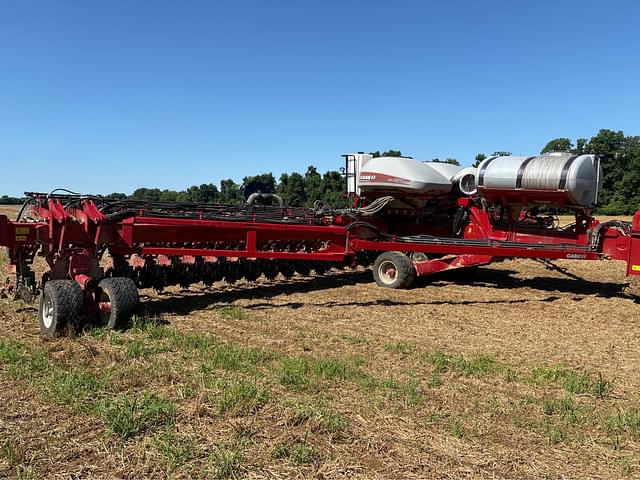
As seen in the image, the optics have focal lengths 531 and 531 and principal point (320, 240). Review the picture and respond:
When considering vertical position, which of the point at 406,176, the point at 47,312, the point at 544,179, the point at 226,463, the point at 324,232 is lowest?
the point at 226,463

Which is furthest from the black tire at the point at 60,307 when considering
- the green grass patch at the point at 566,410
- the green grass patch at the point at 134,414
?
the green grass patch at the point at 566,410

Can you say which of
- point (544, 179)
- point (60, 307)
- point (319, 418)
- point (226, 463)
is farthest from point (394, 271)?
point (226, 463)

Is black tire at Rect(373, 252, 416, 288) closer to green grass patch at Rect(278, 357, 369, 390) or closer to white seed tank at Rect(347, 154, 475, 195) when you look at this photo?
white seed tank at Rect(347, 154, 475, 195)

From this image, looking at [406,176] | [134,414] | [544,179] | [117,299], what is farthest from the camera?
[406,176]

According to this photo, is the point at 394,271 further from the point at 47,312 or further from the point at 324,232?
the point at 47,312

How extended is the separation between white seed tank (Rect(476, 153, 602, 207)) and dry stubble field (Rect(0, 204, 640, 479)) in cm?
181

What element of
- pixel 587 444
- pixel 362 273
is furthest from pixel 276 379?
pixel 362 273

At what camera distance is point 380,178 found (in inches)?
377

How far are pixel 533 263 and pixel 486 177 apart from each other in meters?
5.42

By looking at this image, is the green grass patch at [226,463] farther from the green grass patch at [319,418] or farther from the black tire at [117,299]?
the black tire at [117,299]

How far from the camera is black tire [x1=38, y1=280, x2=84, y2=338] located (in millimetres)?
5438

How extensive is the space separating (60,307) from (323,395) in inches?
124

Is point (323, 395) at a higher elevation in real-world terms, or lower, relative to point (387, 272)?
lower

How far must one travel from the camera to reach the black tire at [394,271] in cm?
930
